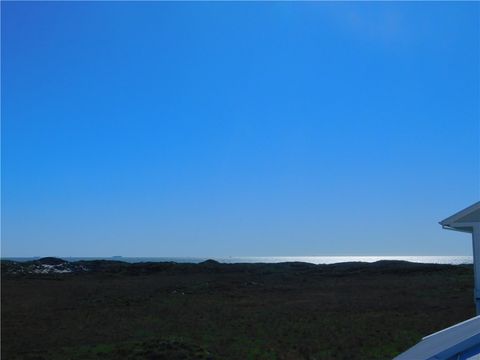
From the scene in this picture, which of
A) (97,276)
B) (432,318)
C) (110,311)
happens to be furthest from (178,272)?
(432,318)

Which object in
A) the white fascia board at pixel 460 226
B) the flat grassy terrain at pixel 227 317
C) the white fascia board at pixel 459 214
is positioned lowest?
the flat grassy terrain at pixel 227 317

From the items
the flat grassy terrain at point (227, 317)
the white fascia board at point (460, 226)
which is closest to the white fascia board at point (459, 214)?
the white fascia board at point (460, 226)

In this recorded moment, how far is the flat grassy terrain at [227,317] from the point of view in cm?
1357

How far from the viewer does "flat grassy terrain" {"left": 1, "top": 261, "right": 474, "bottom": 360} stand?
1357 cm

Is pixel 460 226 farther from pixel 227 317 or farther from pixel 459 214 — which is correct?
pixel 227 317

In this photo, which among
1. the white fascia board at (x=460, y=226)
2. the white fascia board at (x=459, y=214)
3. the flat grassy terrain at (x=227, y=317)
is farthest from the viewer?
the flat grassy terrain at (x=227, y=317)

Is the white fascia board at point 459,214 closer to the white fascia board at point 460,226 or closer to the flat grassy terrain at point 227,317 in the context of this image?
the white fascia board at point 460,226

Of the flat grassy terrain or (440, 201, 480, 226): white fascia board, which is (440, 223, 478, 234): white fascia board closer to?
(440, 201, 480, 226): white fascia board

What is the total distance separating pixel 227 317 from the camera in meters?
20.0

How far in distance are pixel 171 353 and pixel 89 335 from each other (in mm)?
4830

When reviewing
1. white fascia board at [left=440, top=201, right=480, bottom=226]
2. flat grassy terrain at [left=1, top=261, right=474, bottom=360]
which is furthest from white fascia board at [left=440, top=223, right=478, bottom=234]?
Result: flat grassy terrain at [left=1, top=261, right=474, bottom=360]

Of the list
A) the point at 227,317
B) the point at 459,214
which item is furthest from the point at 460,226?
the point at 227,317

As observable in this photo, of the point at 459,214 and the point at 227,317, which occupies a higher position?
the point at 459,214

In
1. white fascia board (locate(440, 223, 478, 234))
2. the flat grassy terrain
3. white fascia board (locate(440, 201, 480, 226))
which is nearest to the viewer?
white fascia board (locate(440, 201, 480, 226))
